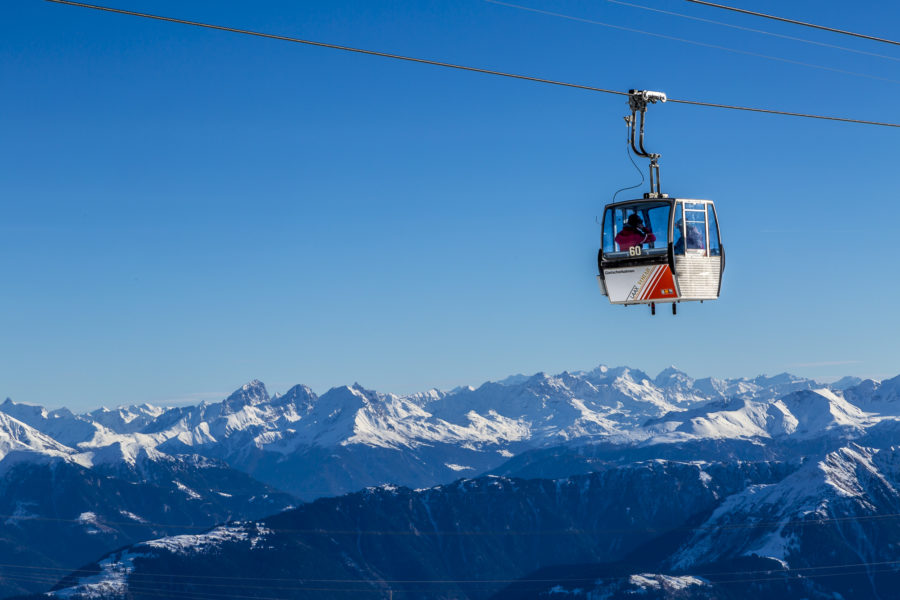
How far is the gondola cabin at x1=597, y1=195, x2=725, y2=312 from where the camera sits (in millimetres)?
43312

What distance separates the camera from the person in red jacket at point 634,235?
144 feet

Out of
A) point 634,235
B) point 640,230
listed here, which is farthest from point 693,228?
point 634,235

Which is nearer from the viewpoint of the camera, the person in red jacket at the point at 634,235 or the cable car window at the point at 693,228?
the cable car window at the point at 693,228

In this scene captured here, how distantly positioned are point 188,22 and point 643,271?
20.6 meters

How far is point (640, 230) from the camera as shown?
44.1 meters

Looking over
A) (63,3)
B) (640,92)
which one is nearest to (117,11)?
(63,3)

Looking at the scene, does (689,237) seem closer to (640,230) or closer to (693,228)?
(693,228)

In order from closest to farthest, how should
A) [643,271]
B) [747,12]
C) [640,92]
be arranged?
[747,12]
[640,92]
[643,271]

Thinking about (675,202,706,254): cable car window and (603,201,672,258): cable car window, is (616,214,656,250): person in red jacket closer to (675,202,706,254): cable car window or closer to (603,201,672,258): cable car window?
(603,201,672,258): cable car window

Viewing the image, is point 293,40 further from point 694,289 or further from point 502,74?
point 694,289

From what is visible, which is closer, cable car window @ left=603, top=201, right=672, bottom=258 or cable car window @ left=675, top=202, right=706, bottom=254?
cable car window @ left=603, top=201, right=672, bottom=258

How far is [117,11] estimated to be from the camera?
32.4 m

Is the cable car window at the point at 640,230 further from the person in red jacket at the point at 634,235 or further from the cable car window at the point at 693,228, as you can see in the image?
the cable car window at the point at 693,228

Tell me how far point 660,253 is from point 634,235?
1324 mm
